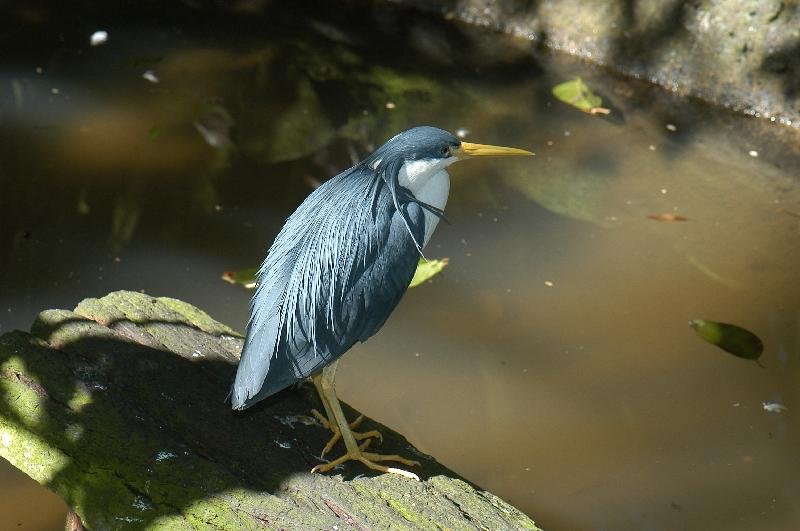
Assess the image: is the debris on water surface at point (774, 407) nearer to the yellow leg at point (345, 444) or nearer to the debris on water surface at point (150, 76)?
the yellow leg at point (345, 444)

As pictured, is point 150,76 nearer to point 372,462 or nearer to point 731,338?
point 731,338

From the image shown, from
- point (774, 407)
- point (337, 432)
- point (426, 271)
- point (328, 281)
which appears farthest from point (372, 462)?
point (774, 407)

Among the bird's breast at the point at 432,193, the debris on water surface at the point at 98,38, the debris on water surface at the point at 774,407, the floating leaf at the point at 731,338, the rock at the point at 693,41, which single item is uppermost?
the bird's breast at the point at 432,193

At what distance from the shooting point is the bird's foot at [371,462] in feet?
10.1

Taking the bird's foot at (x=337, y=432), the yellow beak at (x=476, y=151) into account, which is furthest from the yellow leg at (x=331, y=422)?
the yellow beak at (x=476, y=151)

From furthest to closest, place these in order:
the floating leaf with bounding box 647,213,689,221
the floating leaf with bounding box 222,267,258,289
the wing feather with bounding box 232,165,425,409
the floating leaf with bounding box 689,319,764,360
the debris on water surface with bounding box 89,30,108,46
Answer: the debris on water surface with bounding box 89,30,108,46, the floating leaf with bounding box 647,213,689,221, the floating leaf with bounding box 222,267,258,289, the floating leaf with bounding box 689,319,764,360, the wing feather with bounding box 232,165,425,409

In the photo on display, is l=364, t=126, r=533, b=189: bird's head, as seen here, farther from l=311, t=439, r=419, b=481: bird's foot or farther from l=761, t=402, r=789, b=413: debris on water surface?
l=761, t=402, r=789, b=413: debris on water surface

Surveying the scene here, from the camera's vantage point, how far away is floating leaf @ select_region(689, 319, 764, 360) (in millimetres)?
4559

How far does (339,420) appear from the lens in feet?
10.4

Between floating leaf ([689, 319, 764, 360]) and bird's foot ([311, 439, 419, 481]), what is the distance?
6.49 ft

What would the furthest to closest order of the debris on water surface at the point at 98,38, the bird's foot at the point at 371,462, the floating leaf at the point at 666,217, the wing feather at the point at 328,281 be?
the debris on water surface at the point at 98,38 → the floating leaf at the point at 666,217 → the bird's foot at the point at 371,462 → the wing feather at the point at 328,281

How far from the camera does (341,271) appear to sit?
118 inches

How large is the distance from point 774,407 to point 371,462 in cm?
205

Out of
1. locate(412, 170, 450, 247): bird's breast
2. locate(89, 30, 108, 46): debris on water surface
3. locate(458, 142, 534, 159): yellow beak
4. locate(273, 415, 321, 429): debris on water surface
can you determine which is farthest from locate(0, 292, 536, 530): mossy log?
locate(89, 30, 108, 46): debris on water surface
